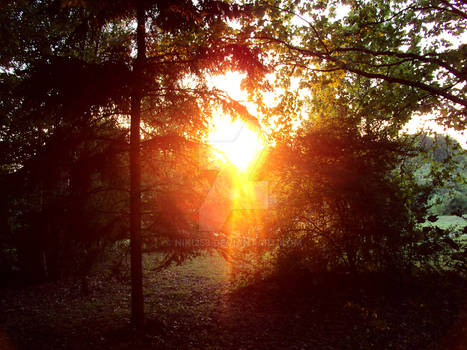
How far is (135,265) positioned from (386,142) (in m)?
6.79

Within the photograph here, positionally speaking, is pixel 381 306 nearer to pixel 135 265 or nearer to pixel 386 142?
pixel 386 142

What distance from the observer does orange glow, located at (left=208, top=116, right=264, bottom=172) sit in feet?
20.7

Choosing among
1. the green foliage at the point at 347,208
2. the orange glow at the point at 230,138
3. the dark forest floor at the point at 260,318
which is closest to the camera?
the dark forest floor at the point at 260,318

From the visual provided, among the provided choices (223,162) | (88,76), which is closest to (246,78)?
(223,162)

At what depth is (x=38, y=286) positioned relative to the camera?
1062cm

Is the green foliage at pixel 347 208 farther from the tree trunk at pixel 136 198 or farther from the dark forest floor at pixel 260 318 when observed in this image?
the tree trunk at pixel 136 198

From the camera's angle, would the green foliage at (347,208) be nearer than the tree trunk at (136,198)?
No

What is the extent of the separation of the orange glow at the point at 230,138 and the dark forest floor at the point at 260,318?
3.40m

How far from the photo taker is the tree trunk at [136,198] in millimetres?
5809

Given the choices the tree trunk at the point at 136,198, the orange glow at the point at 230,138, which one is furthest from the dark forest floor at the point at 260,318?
the orange glow at the point at 230,138

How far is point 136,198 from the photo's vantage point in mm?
5949

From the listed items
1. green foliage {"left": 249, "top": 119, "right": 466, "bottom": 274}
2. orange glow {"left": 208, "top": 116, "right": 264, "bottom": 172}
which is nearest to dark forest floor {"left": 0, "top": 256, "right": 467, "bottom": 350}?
green foliage {"left": 249, "top": 119, "right": 466, "bottom": 274}

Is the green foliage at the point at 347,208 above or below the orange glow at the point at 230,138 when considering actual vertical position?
below

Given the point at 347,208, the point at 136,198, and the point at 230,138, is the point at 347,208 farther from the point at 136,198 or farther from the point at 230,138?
the point at 136,198
